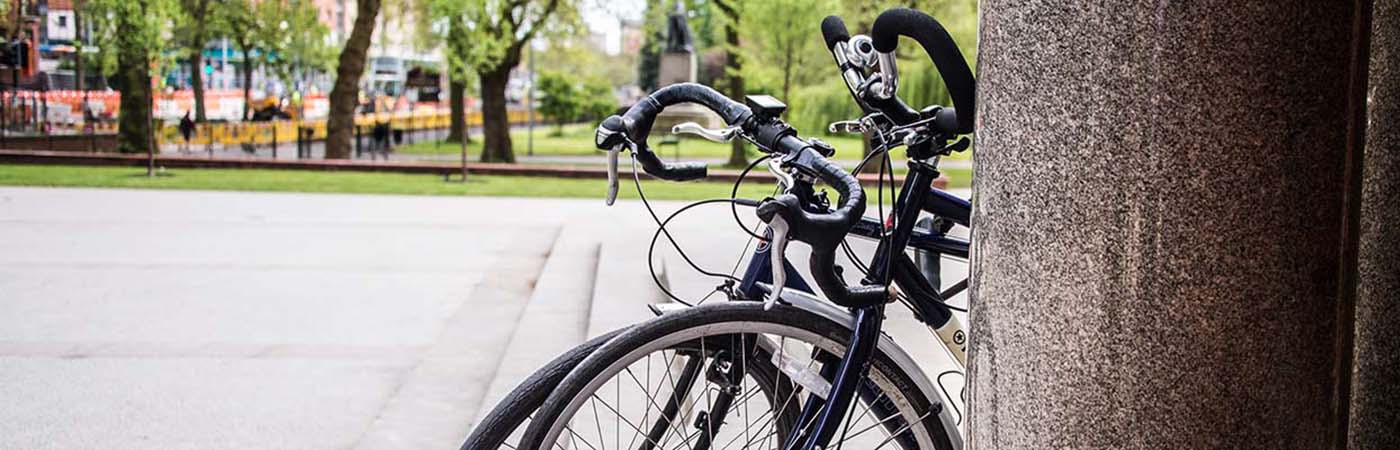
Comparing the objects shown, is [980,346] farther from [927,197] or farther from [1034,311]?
[927,197]

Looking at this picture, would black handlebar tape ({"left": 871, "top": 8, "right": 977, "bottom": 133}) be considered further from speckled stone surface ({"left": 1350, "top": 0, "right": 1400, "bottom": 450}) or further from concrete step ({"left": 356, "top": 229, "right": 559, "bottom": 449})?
concrete step ({"left": 356, "top": 229, "right": 559, "bottom": 449})

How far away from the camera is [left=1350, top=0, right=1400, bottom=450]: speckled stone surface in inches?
90.6

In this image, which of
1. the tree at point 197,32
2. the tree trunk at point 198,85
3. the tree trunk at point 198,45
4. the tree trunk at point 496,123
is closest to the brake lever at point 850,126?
the tree trunk at point 496,123

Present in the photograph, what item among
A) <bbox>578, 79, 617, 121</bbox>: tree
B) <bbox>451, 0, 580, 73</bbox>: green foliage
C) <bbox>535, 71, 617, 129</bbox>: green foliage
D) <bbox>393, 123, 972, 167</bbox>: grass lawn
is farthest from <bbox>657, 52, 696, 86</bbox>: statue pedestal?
<bbox>578, 79, 617, 121</bbox>: tree

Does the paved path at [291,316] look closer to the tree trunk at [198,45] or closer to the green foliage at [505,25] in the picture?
the green foliage at [505,25]

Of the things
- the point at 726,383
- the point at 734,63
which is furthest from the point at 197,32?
the point at 726,383

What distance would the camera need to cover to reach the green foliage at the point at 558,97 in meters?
56.8

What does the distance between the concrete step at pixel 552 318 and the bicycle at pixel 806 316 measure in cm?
197

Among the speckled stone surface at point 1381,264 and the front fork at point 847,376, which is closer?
the speckled stone surface at point 1381,264

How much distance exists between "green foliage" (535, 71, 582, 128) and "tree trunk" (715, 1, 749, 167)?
23315 millimetres

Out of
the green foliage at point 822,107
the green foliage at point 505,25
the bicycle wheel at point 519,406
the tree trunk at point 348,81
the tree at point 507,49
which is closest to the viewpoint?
the bicycle wheel at point 519,406

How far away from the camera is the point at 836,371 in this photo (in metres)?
2.63

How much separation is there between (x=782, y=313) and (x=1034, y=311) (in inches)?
19.1

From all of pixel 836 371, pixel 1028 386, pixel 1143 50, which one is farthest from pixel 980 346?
pixel 1143 50
